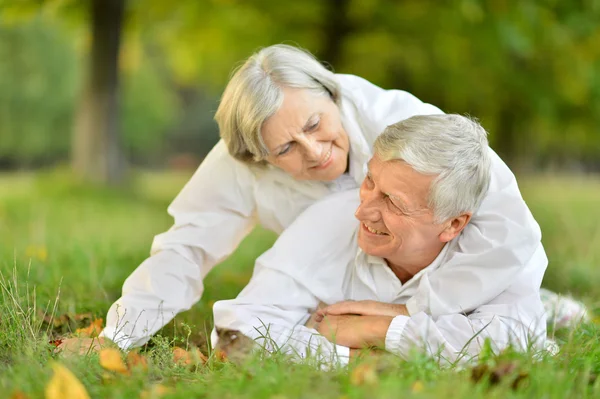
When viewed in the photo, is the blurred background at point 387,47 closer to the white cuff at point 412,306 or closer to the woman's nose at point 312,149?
the woman's nose at point 312,149

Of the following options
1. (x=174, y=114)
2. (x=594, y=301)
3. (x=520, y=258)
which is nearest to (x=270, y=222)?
(x=520, y=258)

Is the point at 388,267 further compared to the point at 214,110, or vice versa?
Result: the point at 214,110

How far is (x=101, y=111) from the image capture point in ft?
38.8

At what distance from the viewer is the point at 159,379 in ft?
8.41

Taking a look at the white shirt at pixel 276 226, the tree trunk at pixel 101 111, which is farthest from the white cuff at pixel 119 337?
the tree trunk at pixel 101 111

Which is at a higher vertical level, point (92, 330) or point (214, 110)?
point (214, 110)

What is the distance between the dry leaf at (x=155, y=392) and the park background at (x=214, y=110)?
0.06 meters

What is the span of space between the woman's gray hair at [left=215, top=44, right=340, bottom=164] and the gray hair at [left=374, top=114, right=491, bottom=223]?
0.58 meters

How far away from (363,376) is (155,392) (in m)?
0.60

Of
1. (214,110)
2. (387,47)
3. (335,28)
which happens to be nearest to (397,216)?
(214,110)

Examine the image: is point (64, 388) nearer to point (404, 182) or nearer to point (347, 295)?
point (404, 182)

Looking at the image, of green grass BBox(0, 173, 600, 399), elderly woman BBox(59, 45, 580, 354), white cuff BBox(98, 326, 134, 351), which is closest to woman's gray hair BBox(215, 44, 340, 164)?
elderly woman BBox(59, 45, 580, 354)

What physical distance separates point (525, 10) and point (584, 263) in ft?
13.2

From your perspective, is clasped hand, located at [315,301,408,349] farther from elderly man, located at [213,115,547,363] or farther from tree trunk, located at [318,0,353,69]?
tree trunk, located at [318,0,353,69]
